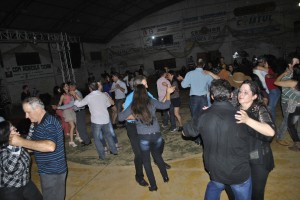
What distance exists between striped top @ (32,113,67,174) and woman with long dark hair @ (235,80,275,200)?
6.38 ft

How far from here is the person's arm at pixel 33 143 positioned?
2271 millimetres

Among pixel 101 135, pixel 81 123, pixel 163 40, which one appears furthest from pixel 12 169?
pixel 163 40

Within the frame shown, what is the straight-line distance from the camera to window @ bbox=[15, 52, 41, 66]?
47.8 ft

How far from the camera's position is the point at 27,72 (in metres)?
15.0

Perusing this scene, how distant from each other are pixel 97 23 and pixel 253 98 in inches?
748

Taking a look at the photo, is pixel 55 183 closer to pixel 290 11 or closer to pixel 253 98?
pixel 253 98

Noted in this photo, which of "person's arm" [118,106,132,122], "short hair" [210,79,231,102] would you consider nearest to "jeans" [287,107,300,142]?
"short hair" [210,79,231,102]

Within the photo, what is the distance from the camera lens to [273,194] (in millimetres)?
3328

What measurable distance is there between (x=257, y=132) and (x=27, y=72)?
15803 mm

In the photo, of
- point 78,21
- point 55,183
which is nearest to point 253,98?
point 55,183

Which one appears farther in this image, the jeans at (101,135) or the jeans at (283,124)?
the jeans at (101,135)

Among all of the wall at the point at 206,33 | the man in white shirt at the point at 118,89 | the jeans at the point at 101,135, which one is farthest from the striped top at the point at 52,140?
the wall at the point at 206,33

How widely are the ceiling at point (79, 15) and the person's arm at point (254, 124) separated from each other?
519 inches

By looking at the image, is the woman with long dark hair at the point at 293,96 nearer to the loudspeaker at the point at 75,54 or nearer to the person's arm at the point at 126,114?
the person's arm at the point at 126,114
